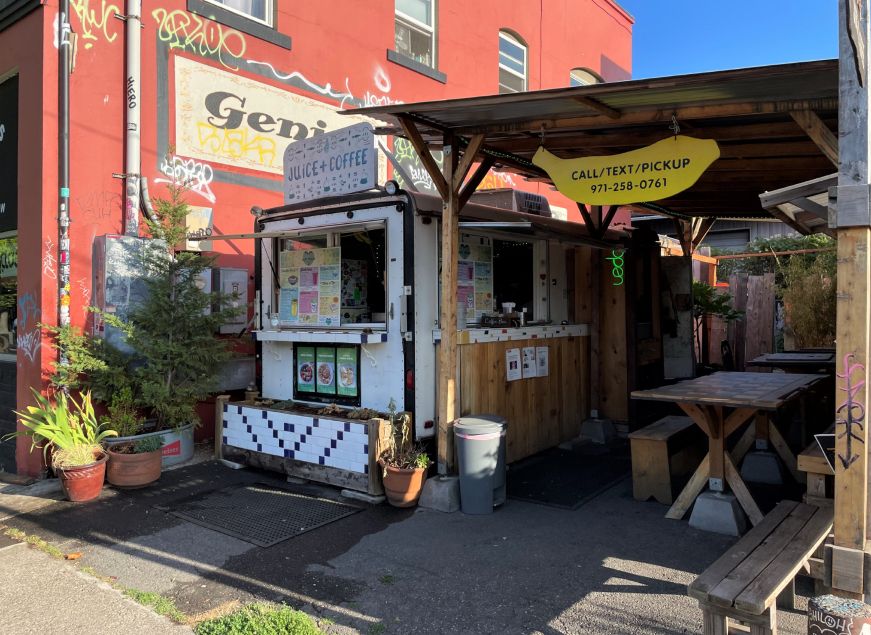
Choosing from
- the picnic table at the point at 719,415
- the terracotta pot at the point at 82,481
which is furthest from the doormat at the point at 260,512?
the picnic table at the point at 719,415

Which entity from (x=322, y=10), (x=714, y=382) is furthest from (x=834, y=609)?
(x=322, y=10)

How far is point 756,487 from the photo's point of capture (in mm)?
5824

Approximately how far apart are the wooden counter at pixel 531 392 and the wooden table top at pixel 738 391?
1482mm

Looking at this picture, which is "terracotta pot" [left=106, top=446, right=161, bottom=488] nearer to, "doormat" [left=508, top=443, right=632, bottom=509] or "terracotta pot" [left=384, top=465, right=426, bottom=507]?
"terracotta pot" [left=384, top=465, right=426, bottom=507]

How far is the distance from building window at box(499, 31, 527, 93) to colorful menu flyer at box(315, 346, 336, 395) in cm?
713

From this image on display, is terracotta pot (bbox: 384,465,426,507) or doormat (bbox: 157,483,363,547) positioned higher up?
terracotta pot (bbox: 384,465,426,507)

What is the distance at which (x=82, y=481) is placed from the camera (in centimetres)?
548

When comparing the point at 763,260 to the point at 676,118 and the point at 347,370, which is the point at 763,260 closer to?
the point at 676,118

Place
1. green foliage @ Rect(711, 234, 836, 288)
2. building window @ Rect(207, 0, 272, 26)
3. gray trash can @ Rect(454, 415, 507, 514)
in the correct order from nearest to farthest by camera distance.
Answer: gray trash can @ Rect(454, 415, 507, 514), building window @ Rect(207, 0, 272, 26), green foliage @ Rect(711, 234, 836, 288)

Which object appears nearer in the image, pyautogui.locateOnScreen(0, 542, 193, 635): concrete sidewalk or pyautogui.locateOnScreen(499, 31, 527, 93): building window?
pyautogui.locateOnScreen(0, 542, 193, 635): concrete sidewalk

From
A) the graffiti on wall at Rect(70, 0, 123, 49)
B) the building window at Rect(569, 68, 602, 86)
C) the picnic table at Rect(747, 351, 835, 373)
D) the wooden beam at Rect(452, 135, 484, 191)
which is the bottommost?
the picnic table at Rect(747, 351, 835, 373)

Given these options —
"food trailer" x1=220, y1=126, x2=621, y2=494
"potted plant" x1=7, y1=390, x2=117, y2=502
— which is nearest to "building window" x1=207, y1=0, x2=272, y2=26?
"food trailer" x1=220, y1=126, x2=621, y2=494

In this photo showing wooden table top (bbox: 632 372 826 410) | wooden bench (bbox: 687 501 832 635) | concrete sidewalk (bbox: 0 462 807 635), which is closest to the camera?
wooden bench (bbox: 687 501 832 635)

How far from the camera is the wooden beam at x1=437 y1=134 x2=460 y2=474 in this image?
5.36m
